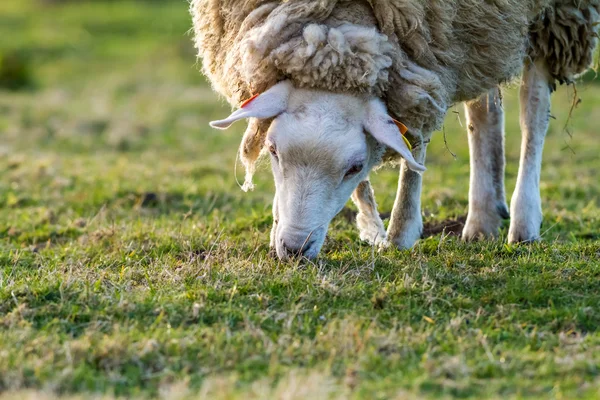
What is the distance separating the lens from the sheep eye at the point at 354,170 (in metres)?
4.73

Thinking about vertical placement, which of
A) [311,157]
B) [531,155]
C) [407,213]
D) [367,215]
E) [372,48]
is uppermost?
[372,48]

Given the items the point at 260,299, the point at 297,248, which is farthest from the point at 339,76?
the point at 260,299

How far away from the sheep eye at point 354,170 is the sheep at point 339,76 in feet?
0.04

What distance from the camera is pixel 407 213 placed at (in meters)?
5.70

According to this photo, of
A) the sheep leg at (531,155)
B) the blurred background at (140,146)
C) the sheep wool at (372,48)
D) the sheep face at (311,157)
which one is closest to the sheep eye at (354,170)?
the sheep face at (311,157)

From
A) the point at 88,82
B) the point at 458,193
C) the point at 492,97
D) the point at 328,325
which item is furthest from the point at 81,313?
the point at 88,82

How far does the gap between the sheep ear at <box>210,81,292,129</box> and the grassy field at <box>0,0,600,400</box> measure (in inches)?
30.7

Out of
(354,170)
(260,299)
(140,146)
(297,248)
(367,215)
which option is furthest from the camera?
(140,146)

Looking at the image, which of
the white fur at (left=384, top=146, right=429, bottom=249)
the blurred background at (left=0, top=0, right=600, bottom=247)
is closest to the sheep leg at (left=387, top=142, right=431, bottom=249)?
the white fur at (left=384, top=146, right=429, bottom=249)

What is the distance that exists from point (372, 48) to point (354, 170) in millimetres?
641

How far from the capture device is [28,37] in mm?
20578

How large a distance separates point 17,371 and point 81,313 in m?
0.69

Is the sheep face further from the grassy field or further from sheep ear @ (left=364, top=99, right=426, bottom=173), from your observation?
the grassy field

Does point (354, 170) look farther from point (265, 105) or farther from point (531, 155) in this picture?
point (531, 155)
